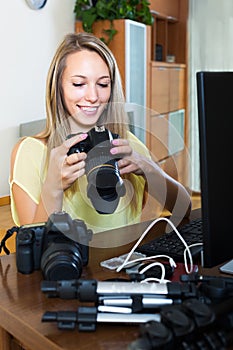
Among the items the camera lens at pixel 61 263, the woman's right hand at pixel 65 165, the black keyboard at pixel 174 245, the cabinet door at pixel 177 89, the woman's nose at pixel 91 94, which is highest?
the cabinet door at pixel 177 89

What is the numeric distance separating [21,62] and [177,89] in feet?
6.38

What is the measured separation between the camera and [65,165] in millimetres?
1021

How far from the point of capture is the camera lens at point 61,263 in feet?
2.66

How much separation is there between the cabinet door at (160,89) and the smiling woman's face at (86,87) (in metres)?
2.94

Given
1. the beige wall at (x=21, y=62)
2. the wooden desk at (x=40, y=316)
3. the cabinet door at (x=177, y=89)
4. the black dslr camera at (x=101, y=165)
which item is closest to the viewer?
the wooden desk at (x=40, y=316)

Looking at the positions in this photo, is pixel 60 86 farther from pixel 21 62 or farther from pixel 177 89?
pixel 177 89

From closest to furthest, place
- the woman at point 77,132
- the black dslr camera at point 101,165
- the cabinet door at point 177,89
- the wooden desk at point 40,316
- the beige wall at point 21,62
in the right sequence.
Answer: the wooden desk at point 40,316 < the black dslr camera at point 101,165 < the woman at point 77,132 < the beige wall at point 21,62 < the cabinet door at point 177,89

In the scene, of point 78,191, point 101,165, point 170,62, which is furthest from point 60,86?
point 170,62

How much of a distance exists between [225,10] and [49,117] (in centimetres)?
373

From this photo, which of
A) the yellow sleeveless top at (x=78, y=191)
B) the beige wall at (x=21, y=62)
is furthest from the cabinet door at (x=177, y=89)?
the yellow sleeveless top at (x=78, y=191)

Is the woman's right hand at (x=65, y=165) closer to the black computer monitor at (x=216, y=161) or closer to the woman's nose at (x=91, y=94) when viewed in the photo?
the woman's nose at (x=91, y=94)

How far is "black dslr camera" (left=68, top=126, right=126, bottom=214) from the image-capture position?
97 centimetres

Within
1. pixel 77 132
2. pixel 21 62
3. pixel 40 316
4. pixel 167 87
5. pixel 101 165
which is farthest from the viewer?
pixel 167 87

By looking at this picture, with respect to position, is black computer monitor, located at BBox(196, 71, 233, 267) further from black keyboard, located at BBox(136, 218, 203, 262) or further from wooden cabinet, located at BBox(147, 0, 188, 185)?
wooden cabinet, located at BBox(147, 0, 188, 185)
